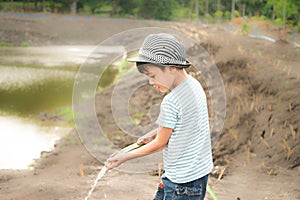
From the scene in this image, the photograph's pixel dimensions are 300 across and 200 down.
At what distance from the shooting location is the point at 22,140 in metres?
7.32

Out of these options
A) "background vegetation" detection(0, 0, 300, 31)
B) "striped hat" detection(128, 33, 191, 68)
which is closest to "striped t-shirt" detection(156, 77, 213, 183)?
"striped hat" detection(128, 33, 191, 68)

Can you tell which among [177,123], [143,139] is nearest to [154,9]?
[143,139]

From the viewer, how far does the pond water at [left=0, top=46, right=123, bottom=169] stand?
22.9 feet

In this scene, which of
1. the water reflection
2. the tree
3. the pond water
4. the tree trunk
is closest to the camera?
the water reflection

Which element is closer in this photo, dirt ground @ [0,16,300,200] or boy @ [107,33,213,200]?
boy @ [107,33,213,200]

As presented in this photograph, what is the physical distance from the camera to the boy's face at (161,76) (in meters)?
2.27

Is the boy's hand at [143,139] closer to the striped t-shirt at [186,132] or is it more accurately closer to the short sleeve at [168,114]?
the striped t-shirt at [186,132]

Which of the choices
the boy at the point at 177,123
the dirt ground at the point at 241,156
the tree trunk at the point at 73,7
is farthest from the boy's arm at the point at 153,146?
the tree trunk at the point at 73,7

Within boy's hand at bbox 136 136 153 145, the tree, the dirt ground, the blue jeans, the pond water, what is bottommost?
the tree

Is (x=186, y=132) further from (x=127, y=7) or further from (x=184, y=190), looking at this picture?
(x=127, y=7)

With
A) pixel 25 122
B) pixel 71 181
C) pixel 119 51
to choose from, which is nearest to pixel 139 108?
pixel 25 122

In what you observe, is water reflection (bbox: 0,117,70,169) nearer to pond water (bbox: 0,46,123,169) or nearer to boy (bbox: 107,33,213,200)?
pond water (bbox: 0,46,123,169)

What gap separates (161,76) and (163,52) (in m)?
0.13

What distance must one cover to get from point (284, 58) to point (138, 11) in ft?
85.9
